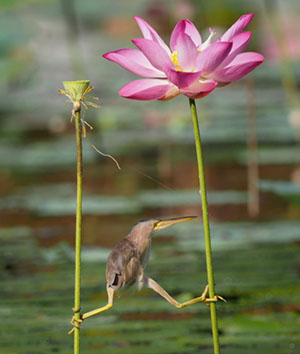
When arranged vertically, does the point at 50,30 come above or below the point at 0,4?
above

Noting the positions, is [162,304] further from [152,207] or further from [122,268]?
[152,207]

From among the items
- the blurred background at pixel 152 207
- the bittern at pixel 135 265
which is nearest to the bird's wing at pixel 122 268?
the bittern at pixel 135 265

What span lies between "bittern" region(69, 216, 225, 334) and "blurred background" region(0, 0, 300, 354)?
0.43 feet

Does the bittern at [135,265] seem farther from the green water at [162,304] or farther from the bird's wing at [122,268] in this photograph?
the green water at [162,304]

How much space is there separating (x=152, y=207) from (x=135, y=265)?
5.85ft

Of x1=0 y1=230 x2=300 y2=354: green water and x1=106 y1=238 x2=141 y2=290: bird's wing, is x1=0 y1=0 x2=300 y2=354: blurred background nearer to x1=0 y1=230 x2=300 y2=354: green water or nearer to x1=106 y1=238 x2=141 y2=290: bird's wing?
x1=0 y1=230 x2=300 y2=354: green water

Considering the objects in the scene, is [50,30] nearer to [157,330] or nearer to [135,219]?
[135,219]

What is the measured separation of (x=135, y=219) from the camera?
255cm

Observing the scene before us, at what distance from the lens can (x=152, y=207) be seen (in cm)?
272

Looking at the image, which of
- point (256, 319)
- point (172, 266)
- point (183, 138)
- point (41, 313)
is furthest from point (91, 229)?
point (183, 138)

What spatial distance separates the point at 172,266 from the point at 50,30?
4.73 metres

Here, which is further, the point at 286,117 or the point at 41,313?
the point at 286,117

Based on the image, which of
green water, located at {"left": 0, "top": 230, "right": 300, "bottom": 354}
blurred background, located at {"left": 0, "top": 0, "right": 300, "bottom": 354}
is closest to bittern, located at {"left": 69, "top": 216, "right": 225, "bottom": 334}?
blurred background, located at {"left": 0, "top": 0, "right": 300, "bottom": 354}

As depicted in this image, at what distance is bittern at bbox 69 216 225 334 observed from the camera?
92 cm
